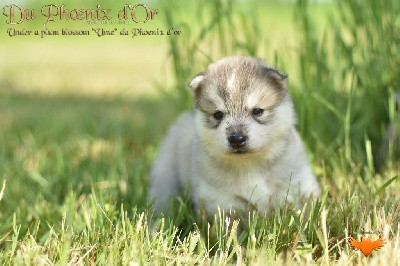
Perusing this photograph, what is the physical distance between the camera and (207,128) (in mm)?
3096

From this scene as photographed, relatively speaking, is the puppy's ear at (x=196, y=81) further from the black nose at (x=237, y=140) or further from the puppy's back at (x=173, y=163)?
the puppy's back at (x=173, y=163)

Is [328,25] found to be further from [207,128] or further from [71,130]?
[71,130]

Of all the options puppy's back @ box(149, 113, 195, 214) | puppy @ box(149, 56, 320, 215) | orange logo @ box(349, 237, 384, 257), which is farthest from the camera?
puppy's back @ box(149, 113, 195, 214)

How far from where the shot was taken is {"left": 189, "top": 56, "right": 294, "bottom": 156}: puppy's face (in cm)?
293

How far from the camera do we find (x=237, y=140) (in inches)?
113

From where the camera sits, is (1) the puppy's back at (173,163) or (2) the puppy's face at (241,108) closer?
(2) the puppy's face at (241,108)

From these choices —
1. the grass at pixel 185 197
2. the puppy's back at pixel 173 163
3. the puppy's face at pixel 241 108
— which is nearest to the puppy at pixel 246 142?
the puppy's face at pixel 241 108

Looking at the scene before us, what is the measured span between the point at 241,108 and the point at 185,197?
0.72 m

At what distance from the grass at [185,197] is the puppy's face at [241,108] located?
14.6 inches

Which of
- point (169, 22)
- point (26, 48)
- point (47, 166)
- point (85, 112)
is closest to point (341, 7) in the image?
point (169, 22)

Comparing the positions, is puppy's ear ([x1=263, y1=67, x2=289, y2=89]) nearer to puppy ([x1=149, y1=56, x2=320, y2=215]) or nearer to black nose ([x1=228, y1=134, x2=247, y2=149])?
puppy ([x1=149, y1=56, x2=320, y2=215])

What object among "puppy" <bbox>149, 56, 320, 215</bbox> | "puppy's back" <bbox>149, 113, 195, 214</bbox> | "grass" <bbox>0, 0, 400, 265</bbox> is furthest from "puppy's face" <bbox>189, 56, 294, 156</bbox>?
"puppy's back" <bbox>149, 113, 195, 214</bbox>

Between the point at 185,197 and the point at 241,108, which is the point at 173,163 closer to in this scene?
the point at 185,197

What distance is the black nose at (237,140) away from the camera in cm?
288
